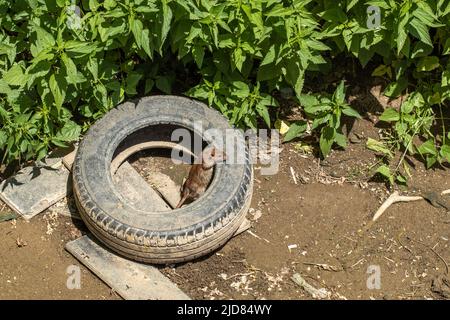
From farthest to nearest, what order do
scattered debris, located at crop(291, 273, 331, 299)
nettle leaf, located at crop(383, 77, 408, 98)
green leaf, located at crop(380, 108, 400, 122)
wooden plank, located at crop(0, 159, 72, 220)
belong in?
1. nettle leaf, located at crop(383, 77, 408, 98)
2. green leaf, located at crop(380, 108, 400, 122)
3. wooden plank, located at crop(0, 159, 72, 220)
4. scattered debris, located at crop(291, 273, 331, 299)

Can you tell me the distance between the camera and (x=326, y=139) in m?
6.83

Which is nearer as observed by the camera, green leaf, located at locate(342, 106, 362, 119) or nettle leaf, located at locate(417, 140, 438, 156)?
green leaf, located at locate(342, 106, 362, 119)

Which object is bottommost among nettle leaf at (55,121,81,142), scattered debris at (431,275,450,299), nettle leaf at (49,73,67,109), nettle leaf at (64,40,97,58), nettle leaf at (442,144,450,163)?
scattered debris at (431,275,450,299)

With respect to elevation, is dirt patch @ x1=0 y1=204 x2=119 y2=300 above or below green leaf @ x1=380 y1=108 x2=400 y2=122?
below

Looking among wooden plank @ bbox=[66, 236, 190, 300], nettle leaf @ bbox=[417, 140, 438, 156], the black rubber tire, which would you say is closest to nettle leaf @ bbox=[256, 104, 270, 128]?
the black rubber tire

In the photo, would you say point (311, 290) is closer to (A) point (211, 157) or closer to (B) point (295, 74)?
(A) point (211, 157)

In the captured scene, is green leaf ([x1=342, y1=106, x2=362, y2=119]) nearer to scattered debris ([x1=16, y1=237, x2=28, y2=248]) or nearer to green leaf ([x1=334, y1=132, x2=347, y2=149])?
green leaf ([x1=334, y1=132, x2=347, y2=149])

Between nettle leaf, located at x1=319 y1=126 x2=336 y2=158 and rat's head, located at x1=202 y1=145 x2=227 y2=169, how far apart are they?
855 mm

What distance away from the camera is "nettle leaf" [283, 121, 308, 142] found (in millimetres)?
6961

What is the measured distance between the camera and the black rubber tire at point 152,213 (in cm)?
602

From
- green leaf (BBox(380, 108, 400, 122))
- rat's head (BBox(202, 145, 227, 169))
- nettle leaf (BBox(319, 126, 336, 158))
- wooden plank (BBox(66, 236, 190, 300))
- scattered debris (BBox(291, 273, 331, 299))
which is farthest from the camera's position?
green leaf (BBox(380, 108, 400, 122))

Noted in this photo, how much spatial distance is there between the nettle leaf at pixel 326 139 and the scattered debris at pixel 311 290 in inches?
44.5

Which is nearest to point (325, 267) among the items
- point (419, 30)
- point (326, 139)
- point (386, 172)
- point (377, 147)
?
point (386, 172)

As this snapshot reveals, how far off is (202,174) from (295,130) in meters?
0.95
